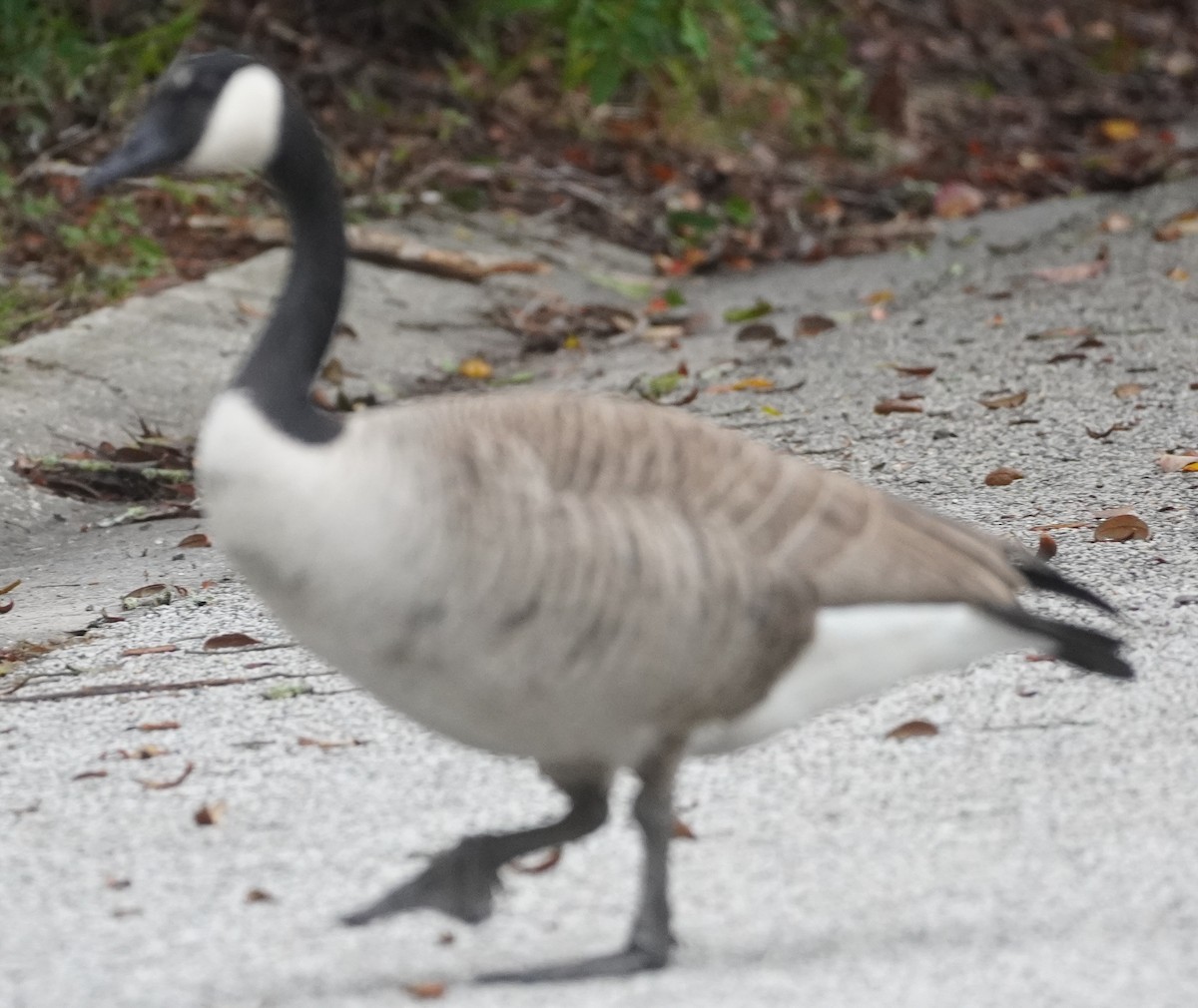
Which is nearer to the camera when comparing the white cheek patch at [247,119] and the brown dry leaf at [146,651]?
the white cheek patch at [247,119]

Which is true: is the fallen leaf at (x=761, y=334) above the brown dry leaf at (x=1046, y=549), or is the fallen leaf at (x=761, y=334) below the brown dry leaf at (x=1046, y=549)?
below

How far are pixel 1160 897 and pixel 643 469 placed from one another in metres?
1.09

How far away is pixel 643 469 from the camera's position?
9.50ft

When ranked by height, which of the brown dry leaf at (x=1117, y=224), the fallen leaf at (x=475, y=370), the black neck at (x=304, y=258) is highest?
the black neck at (x=304, y=258)

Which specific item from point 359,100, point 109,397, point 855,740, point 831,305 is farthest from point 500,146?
point 855,740

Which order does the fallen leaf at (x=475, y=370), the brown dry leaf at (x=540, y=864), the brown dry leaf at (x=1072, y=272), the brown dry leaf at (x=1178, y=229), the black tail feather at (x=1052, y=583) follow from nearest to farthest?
the black tail feather at (x=1052, y=583) → the brown dry leaf at (x=540, y=864) → the fallen leaf at (x=475, y=370) → the brown dry leaf at (x=1072, y=272) → the brown dry leaf at (x=1178, y=229)

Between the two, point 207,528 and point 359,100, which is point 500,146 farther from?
point 207,528

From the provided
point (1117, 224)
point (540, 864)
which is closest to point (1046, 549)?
point (540, 864)

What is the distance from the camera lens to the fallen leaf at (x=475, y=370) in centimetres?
725

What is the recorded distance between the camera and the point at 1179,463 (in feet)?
17.7

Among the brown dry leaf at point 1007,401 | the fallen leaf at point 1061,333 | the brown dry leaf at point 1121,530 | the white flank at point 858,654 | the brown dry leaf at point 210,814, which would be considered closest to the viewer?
the white flank at point 858,654

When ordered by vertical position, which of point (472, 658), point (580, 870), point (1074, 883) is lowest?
point (580, 870)

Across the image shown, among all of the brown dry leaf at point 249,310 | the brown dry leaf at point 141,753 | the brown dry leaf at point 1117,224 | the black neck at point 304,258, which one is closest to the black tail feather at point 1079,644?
the black neck at point 304,258

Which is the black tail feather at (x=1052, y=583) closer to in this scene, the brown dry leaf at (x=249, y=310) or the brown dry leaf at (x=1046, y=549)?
the brown dry leaf at (x=1046, y=549)
